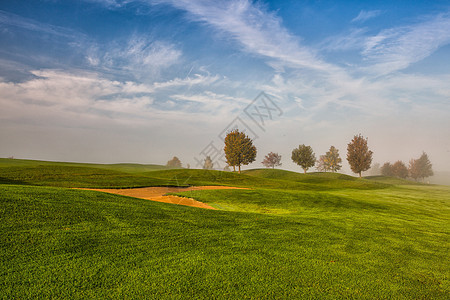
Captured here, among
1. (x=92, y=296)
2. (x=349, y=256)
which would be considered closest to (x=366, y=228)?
(x=349, y=256)

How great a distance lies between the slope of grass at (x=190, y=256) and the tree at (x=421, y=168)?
4487 inches

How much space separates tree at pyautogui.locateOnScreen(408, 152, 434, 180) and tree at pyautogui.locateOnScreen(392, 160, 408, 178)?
4.01 meters

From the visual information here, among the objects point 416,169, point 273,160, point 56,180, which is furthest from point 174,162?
point 416,169

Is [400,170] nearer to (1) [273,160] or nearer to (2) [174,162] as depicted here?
(1) [273,160]

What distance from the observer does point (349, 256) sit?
231 inches

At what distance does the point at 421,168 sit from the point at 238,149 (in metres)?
→ 88.6

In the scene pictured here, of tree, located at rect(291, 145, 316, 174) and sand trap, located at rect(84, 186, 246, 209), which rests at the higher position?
tree, located at rect(291, 145, 316, 174)

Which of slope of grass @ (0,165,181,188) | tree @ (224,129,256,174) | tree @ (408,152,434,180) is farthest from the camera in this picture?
tree @ (408,152,434,180)

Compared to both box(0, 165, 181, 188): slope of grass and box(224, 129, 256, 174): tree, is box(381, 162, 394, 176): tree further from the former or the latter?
box(0, 165, 181, 188): slope of grass

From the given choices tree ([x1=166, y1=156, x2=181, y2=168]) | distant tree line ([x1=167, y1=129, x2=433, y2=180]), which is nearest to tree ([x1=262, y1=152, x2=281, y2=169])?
distant tree line ([x1=167, y1=129, x2=433, y2=180])

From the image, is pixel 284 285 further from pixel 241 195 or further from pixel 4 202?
pixel 241 195

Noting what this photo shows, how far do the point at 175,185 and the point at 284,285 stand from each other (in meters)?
22.2

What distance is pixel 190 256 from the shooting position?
4.95 metres

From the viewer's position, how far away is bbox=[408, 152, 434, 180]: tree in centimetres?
9488
